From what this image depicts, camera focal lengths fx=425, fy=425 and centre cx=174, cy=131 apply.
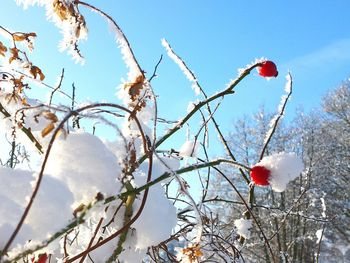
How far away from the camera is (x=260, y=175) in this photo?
26.0 inches

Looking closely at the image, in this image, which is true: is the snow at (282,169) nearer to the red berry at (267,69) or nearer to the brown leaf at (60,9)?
the red berry at (267,69)

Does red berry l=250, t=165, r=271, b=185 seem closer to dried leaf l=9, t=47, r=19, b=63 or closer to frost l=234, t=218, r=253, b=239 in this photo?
frost l=234, t=218, r=253, b=239

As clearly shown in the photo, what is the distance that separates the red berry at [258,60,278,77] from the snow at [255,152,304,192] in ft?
0.94

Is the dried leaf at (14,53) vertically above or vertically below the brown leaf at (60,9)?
above

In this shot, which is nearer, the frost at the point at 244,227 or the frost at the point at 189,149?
the frost at the point at 189,149

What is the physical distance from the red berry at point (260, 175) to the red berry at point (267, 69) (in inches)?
12.1

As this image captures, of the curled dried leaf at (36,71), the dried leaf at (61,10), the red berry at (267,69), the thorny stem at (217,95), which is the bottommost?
the thorny stem at (217,95)

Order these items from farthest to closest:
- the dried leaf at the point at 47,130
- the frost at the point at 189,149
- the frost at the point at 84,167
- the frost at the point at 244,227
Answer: the frost at the point at 244,227, the frost at the point at 189,149, the frost at the point at 84,167, the dried leaf at the point at 47,130

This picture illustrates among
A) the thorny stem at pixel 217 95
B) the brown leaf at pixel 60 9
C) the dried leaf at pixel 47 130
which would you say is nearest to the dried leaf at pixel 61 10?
the brown leaf at pixel 60 9

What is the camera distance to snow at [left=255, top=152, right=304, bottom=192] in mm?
655

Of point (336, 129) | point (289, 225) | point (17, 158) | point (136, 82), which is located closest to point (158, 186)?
point (136, 82)

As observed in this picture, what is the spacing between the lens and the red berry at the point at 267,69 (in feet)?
2.96

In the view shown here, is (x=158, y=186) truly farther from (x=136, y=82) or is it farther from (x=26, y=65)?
(x=26, y=65)

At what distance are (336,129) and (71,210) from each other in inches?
695
